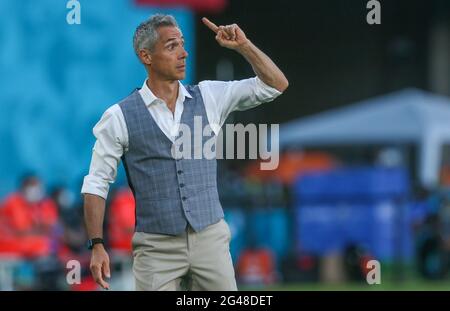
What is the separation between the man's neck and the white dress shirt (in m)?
0.02

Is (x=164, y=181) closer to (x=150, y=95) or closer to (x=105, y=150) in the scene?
(x=105, y=150)

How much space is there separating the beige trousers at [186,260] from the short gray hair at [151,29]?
971 mm

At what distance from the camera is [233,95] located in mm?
6875

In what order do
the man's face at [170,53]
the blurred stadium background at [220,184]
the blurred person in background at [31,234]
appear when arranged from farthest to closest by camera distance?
the blurred stadium background at [220,184]
the blurred person in background at [31,234]
the man's face at [170,53]

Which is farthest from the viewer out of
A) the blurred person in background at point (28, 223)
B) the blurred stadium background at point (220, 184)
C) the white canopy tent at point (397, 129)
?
the white canopy tent at point (397, 129)

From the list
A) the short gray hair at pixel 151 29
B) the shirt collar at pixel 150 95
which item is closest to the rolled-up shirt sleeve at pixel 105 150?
the shirt collar at pixel 150 95

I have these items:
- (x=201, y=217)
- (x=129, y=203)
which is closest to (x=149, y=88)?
(x=201, y=217)

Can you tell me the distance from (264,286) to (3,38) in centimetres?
616

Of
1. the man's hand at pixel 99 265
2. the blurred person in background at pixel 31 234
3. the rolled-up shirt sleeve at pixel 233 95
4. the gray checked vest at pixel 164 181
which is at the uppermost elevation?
the rolled-up shirt sleeve at pixel 233 95

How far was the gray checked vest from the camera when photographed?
6.62 metres

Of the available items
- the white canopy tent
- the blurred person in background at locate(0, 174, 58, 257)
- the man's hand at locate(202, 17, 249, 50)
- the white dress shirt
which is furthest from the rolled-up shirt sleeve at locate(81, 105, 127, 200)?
the white canopy tent

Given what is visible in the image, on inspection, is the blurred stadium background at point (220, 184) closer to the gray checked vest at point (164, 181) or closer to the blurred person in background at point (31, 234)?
the blurred person in background at point (31, 234)

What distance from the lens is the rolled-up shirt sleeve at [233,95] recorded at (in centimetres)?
682

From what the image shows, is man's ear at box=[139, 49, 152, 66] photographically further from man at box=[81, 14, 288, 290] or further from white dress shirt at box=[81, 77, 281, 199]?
white dress shirt at box=[81, 77, 281, 199]
